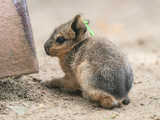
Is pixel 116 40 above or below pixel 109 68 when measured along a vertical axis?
below

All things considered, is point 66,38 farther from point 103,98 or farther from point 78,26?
point 103,98

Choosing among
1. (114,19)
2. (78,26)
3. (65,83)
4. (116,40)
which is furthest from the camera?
(114,19)

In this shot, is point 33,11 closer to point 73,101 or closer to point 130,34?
point 130,34

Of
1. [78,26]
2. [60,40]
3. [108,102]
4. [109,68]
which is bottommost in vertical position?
[108,102]

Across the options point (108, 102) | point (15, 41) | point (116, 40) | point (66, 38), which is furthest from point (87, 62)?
point (116, 40)

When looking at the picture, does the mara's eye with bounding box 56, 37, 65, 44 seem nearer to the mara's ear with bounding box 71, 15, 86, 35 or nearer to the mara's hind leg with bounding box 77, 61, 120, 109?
the mara's ear with bounding box 71, 15, 86, 35

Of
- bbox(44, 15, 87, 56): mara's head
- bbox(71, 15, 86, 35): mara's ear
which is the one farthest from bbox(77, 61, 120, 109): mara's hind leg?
bbox(71, 15, 86, 35): mara's ear

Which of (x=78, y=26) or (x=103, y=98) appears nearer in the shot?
(x=103, y=98)
